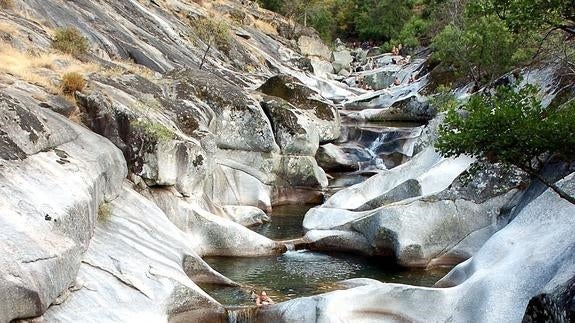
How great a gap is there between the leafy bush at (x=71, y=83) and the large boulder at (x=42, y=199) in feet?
9.14

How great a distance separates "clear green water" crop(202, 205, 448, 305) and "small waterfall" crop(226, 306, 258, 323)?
105cm

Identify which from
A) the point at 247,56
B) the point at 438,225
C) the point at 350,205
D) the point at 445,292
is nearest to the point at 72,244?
the point at 445,292

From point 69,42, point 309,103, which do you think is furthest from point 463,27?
point 69,42

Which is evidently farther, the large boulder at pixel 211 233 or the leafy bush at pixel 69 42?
the leafy bush at pixel 69 42

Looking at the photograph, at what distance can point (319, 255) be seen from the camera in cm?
1888

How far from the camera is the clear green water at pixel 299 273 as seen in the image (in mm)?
15172

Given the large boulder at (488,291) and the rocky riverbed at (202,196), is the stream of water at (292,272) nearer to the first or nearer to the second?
the rocky riverbed at (202,196)

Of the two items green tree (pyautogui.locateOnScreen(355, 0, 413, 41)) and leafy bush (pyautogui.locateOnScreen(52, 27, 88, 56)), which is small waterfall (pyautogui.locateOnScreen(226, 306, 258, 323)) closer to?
leafy bush (pyautogui.locateOnScreen(52, 27, 88, 56))

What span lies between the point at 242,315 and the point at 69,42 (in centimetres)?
1627

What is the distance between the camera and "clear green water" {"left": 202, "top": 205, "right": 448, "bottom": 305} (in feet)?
49.8

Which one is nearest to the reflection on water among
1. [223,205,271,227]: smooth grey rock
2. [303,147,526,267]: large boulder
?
[303,147,526,267]: large boulder

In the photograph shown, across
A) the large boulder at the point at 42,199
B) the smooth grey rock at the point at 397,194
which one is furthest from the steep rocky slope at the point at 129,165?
the smooth grey rock at the point at 397,194

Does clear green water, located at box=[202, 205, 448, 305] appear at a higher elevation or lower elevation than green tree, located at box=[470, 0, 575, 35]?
lower

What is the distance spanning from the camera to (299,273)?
16.9m
